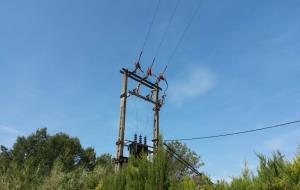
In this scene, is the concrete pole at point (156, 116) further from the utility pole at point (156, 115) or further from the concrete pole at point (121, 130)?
the concrete pole at point (121, 130)

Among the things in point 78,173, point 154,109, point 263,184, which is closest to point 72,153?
point 78,173

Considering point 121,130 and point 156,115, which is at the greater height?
point 156,115

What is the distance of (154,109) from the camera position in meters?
14.4

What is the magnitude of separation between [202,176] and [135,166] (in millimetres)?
2139

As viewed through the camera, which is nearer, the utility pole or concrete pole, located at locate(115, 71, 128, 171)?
concrete pole, located at locate(115, 71, 128, 171)

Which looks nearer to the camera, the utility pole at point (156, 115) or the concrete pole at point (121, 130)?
the concrete pole at point (121, 130)

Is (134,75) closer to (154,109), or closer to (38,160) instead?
(154,109)

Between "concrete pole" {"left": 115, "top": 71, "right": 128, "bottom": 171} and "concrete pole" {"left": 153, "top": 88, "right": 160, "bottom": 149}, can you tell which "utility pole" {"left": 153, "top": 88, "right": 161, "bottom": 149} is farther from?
"concrete pole" {"left": 115, "top": 71, "right": 128, "bottom": 171}

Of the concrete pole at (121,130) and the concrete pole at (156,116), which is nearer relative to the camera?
the concrete pole at (121,130)

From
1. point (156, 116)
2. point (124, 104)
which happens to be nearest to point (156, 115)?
point (156, 116)

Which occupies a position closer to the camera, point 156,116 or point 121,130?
point 121,130

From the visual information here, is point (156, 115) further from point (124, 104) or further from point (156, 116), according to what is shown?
point (124, 104)

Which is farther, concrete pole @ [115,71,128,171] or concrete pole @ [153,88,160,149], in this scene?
concrete pole @ [153,88,160,149]

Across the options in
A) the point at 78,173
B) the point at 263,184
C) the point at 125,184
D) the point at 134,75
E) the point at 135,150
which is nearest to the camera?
the point at 263,184
